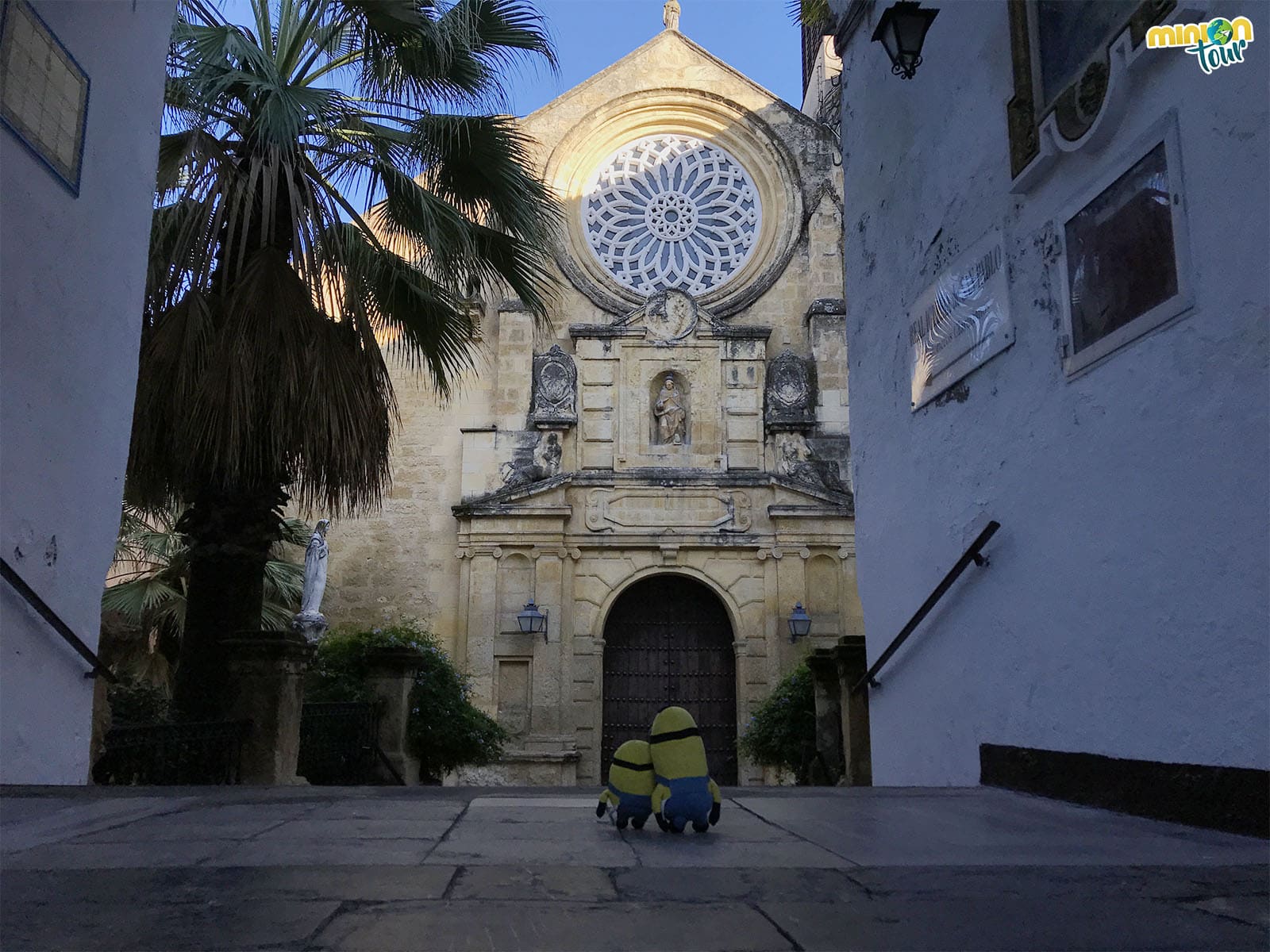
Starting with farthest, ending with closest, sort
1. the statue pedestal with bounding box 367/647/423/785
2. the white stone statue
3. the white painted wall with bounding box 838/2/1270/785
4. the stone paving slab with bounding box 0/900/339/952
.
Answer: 1. the white stone statue
2. the statue pedestal with bounding box 367/647/423/785
3. the white painted wall with bounding box 838/2/1270/785
4. the stone paving slab with bounding box 0/900/339/952

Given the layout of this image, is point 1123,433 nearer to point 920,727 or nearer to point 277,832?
point 920,727

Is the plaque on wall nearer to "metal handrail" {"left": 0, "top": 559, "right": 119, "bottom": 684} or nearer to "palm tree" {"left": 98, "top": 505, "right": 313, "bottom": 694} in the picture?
"metal handrail" {"left": 0, "top": 559, "right": 119, "bottom": 684}

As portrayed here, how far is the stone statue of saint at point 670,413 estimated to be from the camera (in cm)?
1600

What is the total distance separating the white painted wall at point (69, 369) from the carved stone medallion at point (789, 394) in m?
10.7

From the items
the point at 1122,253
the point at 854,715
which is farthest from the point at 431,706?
the point at 1122,253

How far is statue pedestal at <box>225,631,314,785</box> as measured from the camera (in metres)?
7.60

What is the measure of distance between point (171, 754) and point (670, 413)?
10309 millimetres

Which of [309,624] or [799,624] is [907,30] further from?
[799,624]

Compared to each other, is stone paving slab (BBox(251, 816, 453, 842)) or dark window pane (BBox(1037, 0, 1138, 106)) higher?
dark window pane (BBox(1037, 0, 1138, 106))

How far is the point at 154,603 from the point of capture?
12570 millimetres

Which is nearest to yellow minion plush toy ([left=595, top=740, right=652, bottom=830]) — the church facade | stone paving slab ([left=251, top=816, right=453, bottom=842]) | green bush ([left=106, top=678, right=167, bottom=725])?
stone paving slab ([left=251, top=816, right=453, bottom=842])

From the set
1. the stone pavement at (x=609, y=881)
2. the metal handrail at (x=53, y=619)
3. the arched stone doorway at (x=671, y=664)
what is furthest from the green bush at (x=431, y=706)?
A: the stone pavement at (x=609, y=881)

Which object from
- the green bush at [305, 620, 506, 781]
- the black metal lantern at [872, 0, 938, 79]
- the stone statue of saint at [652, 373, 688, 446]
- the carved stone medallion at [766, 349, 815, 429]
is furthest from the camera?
the stone statue of saint at [652, 373, 688, 446]

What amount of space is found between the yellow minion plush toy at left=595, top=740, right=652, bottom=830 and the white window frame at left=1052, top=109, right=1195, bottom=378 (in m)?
2.46
